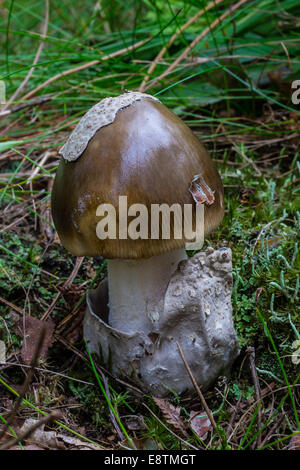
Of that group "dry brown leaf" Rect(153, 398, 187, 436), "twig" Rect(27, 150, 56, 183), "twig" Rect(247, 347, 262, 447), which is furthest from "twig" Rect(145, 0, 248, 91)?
"dry brown leaf" Rect(153, 398, 187, 436)

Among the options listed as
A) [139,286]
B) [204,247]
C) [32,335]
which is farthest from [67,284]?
[204,247]

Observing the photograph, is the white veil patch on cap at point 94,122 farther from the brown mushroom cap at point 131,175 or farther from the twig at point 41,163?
the twig at point 41,163

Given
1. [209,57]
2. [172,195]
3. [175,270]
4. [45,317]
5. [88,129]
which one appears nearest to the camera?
[172,195]

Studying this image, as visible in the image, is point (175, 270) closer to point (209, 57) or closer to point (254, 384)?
point (254, 384)

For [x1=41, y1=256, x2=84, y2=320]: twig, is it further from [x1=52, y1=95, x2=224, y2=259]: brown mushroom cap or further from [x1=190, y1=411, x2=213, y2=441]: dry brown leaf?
[x1=190, y1=411, x2=213, y2=441]: dry brown leaf
